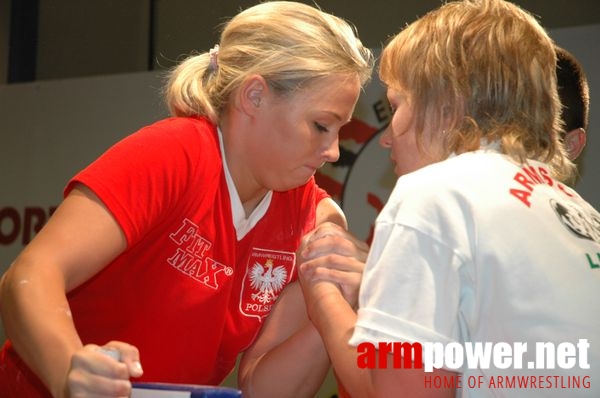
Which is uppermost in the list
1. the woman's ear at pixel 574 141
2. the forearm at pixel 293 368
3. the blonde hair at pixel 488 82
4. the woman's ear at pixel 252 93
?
the blonde hair at pixel 488 82

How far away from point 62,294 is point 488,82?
2.12 feet

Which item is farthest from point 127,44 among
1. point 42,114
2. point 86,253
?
point 86,253

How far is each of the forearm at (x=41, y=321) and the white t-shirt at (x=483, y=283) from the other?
1.21ft

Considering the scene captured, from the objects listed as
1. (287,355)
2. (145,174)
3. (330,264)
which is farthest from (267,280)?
(145,174)

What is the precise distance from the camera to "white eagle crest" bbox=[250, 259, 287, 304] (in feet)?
5.32

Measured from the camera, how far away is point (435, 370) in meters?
1.01

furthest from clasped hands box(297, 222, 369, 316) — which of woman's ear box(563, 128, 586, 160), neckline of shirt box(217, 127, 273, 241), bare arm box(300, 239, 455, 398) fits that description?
woman's ear box(563, 128, 586, 160)

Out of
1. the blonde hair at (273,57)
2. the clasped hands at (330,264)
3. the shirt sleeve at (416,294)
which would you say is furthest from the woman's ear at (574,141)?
the shirt sleeve at (416,294)

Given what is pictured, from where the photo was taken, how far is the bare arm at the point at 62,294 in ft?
3.32

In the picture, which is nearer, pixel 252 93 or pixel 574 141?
pixel 252 93

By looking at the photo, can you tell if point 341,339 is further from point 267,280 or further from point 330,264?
point 267,280

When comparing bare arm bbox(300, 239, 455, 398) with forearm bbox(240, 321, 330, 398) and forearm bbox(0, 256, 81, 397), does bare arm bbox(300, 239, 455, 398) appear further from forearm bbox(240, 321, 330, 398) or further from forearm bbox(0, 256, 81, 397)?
forearm bbox(0, 256, 81, 397)

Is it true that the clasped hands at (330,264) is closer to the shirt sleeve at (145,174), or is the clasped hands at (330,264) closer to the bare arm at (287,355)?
the bare arm at (287,355)

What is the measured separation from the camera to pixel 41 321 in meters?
1.12
